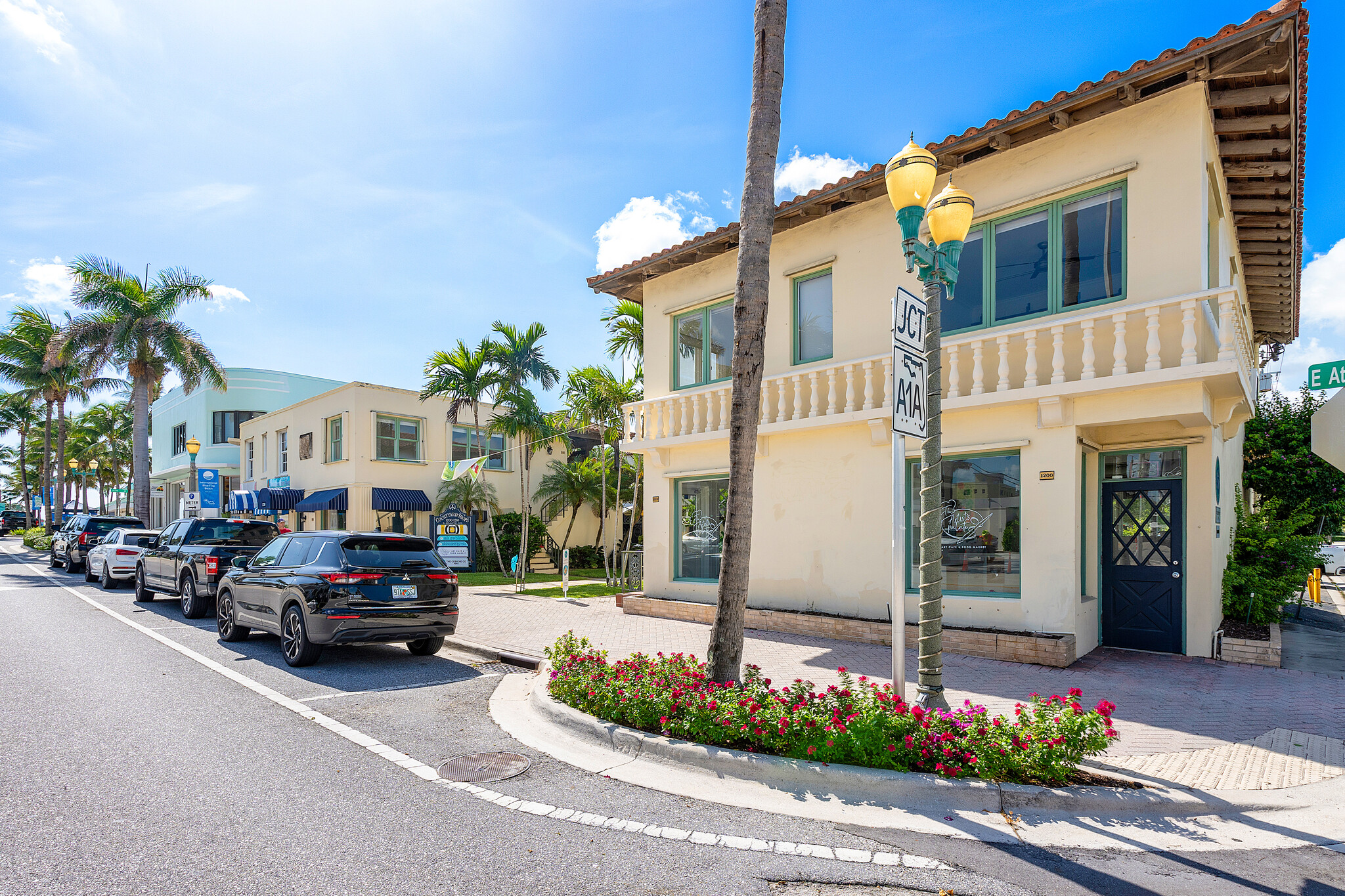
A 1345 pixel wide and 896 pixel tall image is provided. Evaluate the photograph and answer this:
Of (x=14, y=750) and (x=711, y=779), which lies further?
(x=14, y=750)

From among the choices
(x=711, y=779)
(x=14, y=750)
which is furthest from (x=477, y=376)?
(x=711, y=779)

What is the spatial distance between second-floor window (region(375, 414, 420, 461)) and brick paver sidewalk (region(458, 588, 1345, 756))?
16.1 metres

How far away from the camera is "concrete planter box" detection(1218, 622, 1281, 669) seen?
876 centimetres

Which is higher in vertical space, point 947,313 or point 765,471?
point 947,313

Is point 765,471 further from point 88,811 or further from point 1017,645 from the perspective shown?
point 88,811

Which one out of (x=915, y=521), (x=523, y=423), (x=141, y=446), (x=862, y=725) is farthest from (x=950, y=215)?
(x=141, y=446)

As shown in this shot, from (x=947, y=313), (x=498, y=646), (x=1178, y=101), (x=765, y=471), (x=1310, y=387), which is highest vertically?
(x=1178, y=101)

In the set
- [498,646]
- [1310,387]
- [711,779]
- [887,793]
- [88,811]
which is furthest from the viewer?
[498,646]

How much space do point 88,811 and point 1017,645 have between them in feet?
29.4

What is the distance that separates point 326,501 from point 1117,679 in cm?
2476

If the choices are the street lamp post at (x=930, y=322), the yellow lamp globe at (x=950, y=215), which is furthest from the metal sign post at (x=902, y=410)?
the yellow lamp globe at (x=950, y=215)

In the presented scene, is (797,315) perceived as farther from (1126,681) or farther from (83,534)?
(83,534)

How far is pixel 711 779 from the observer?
204 inches

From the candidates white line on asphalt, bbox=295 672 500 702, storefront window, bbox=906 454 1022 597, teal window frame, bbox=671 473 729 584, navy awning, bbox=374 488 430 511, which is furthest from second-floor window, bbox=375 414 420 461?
storefront window, bbox=906 454 1022 597
